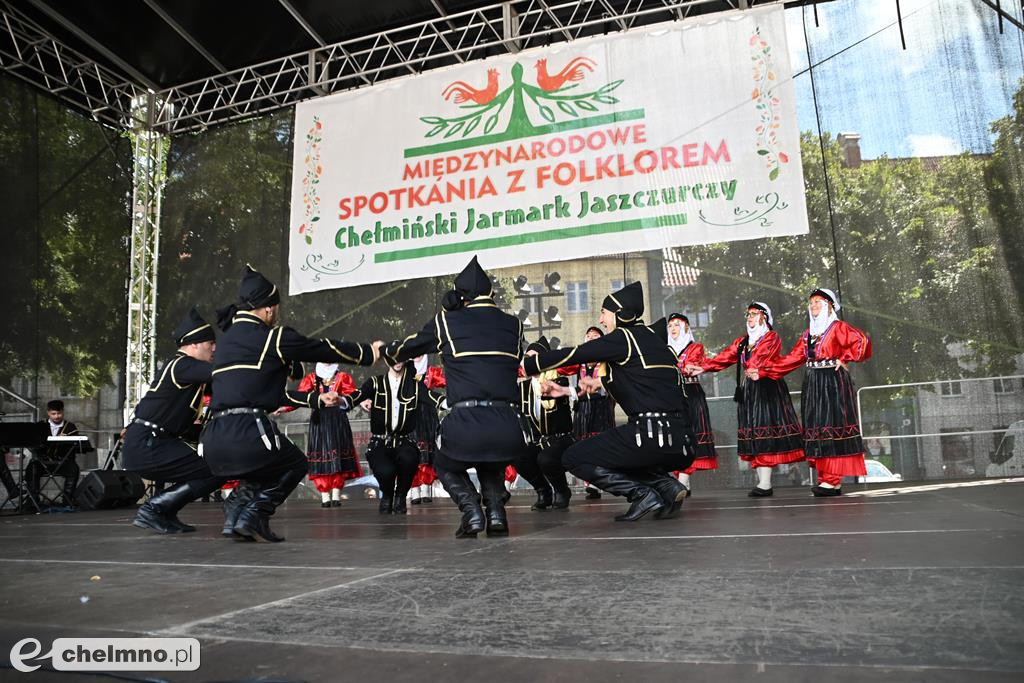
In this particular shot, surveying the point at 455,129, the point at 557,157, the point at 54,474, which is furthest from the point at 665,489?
the point at 54,474

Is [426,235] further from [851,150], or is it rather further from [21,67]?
[21,67]

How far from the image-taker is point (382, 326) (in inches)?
391

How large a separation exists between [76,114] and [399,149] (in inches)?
173

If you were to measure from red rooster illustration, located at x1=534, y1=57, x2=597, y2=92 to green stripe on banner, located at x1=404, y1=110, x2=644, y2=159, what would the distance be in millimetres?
475

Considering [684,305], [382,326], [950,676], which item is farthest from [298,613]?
[382,326]

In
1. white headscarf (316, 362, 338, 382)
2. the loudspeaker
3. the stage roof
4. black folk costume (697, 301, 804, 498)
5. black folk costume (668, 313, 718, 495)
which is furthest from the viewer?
the stage roof

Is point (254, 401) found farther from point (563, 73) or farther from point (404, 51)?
point (404, 51)

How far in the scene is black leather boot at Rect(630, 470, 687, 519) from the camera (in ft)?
15.6

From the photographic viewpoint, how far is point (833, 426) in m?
6.00

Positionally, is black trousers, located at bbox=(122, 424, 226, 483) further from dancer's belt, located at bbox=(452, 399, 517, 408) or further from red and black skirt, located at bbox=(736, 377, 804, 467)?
red and black skirt, located at bbox=(736, 377, 804, 467)

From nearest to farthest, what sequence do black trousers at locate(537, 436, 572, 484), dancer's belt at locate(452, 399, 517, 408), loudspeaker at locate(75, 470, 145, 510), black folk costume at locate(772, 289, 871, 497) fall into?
dancer's belt at locate(452, 399, 517, 408) < black folk costume at locate(772, 289, 871, 497) < black trousers at locate(537, 436, 572, 484) < loudspeaker at locate(75, 470, 145, 510)

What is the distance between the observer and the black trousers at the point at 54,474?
28.4 ft

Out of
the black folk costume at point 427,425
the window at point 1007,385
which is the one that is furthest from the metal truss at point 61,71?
the window at point 1007,385
